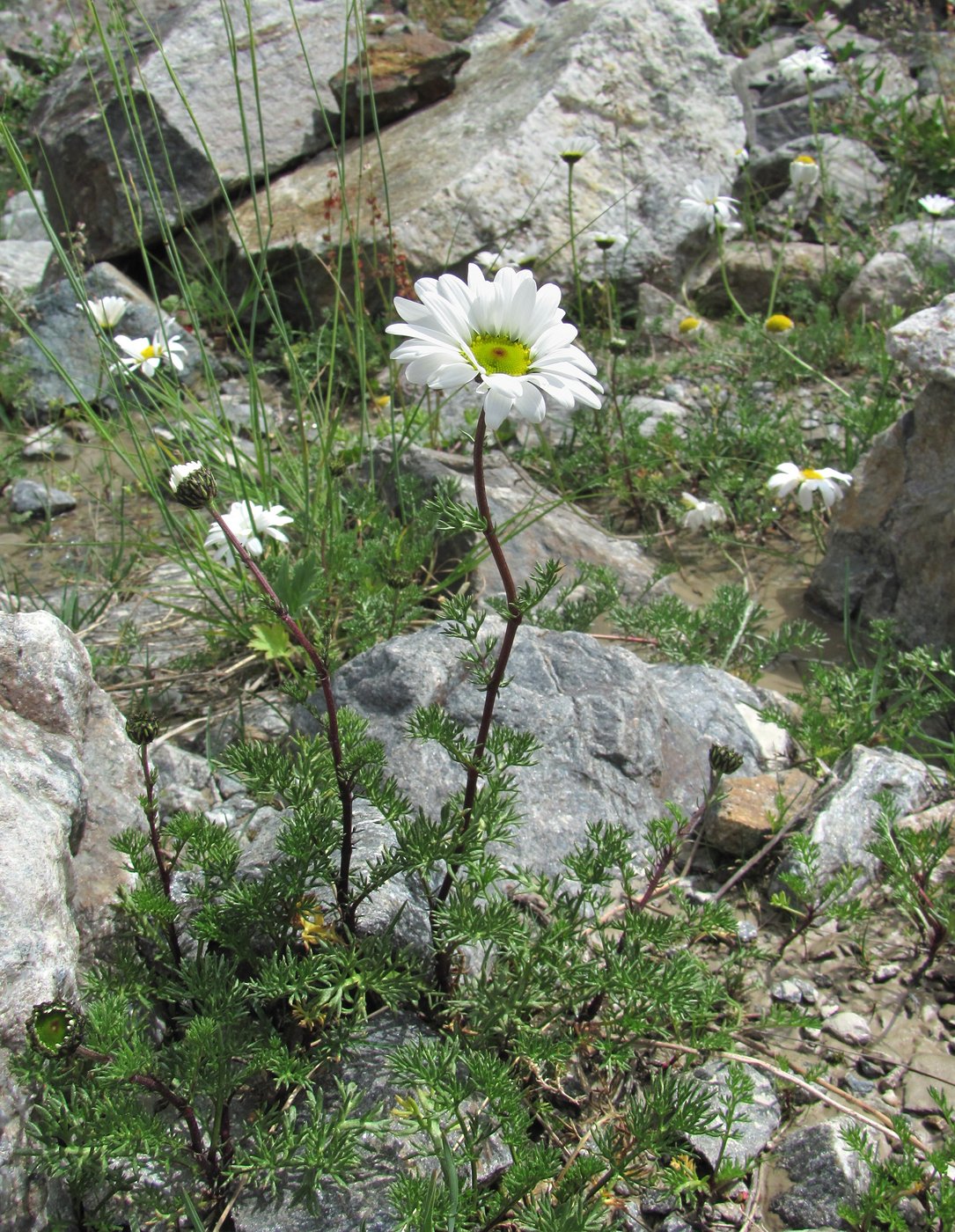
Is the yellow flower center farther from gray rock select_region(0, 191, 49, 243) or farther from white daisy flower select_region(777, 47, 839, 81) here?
gray rock select_region(0, 191, 49, 243)

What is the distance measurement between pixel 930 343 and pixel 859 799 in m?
1.51

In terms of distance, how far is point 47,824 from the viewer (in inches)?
66.5

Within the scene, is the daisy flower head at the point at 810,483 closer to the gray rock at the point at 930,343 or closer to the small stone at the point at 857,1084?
the gray rock at the point at 930,343

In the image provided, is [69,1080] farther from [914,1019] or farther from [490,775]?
[914,1019]

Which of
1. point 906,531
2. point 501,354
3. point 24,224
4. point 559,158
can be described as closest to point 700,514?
point 906,531

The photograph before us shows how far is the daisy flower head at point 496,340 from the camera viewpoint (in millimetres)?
1408

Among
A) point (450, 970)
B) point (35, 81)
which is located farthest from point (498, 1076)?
point (35, 81)

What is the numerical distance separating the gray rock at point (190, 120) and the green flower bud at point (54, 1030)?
17.3 ft

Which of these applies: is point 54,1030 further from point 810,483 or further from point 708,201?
point 708,201

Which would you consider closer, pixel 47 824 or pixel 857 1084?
pixel 47 824

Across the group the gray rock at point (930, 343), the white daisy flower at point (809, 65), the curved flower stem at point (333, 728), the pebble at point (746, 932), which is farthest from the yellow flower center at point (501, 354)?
the white daisy flower at point (809, 65)

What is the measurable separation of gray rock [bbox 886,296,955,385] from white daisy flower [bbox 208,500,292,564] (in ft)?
6.45

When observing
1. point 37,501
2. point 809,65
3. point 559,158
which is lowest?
point 37,501

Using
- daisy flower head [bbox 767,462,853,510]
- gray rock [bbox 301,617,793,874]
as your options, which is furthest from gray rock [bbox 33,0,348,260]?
gray rock [bbox 301,617,793,874]
